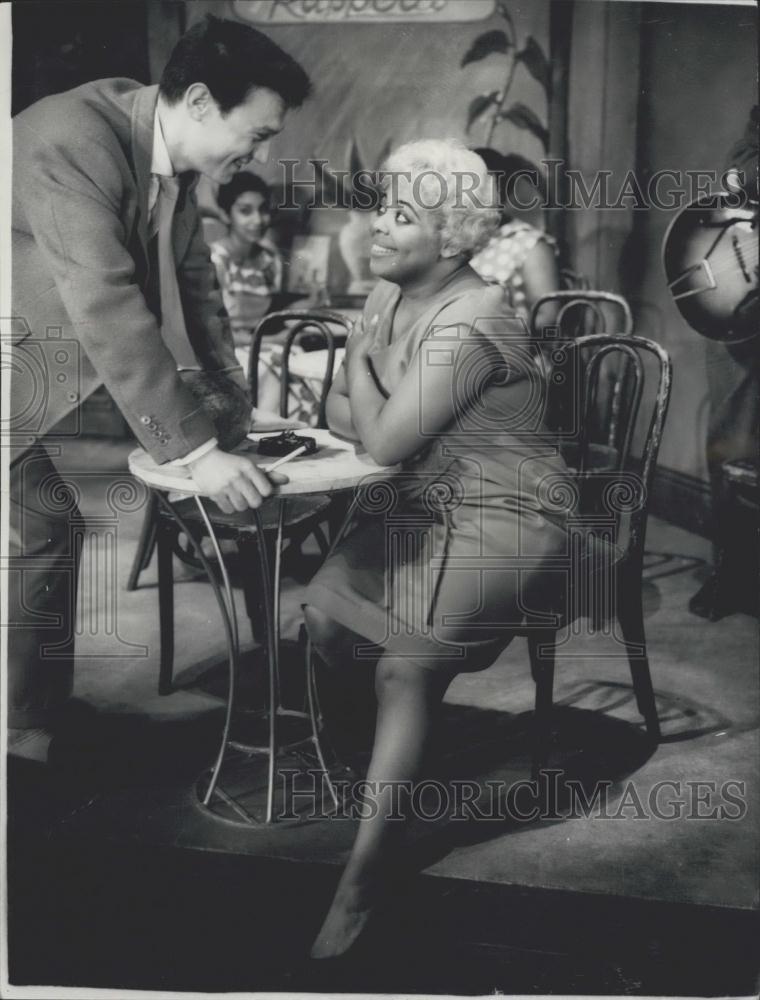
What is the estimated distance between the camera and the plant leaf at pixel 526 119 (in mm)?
5289

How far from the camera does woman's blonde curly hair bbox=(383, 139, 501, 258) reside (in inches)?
88.8

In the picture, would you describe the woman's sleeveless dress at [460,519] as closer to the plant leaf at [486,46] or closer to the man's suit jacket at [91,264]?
Answer: the man's suit jacket at [91,264]

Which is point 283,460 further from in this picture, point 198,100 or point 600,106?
point 600,106

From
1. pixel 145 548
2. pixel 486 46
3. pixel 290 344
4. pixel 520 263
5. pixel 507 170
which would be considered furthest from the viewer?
pixel 486 46

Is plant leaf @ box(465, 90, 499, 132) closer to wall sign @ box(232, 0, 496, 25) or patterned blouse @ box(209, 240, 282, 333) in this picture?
wall sign @ box(232, 0, 496, 25)

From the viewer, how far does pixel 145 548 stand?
3928mm

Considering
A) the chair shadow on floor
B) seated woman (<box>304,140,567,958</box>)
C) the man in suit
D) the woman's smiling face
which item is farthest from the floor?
the woman's smiling face

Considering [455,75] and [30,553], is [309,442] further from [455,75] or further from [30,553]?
[455,75]

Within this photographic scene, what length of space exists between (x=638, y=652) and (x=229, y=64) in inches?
A: 74.9

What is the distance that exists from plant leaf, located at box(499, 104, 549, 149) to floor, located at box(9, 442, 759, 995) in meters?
3.31

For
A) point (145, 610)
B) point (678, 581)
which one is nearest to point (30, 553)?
point (145, 610)

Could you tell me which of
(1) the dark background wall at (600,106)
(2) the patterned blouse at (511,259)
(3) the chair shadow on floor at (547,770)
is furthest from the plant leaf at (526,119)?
(3) the chair shadow on floor at (547,770)

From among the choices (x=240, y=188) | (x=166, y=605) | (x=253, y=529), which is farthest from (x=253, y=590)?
(x=240, y=188)

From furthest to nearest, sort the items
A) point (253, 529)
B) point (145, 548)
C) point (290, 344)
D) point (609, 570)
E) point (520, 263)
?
point (520, 263)
point (145, 548)
point (290, 344)
point (253, 529)
point (609, 570)
